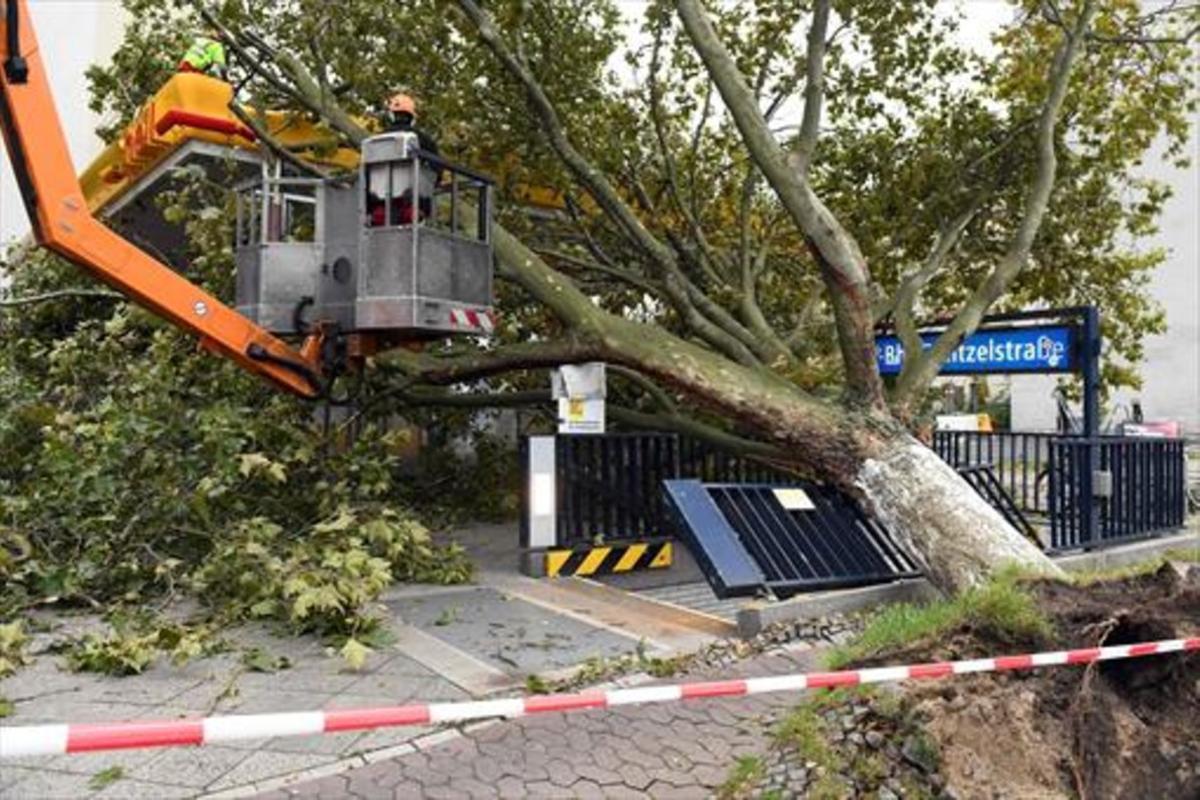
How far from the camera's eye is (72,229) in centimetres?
565

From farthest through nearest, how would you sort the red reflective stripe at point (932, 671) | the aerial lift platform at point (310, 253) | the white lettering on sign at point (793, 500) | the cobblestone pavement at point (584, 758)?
the white lettering on sign at point (793, 500)
the aerial lift platform at point (310, 253)
the red reflective stripe at point (932, 671)
the cobblestone pavement at point (584, 758)

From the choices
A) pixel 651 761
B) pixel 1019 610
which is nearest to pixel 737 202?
pixel 1019 610

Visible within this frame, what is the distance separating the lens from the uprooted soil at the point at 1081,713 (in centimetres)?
343

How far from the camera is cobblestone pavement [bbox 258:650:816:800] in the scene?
355 centimetres

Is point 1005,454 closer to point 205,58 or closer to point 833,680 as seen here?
point 833,680

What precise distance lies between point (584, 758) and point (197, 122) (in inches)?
308

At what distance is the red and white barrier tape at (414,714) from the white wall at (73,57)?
18358mm

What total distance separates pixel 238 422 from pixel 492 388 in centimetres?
397

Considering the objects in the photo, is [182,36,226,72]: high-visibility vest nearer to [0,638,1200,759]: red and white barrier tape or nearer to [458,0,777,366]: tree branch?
[458,0,777,366]: tree branch

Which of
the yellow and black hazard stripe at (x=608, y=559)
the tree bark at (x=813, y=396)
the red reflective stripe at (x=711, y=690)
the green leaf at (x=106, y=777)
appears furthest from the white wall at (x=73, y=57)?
the red reflective stripe at (x=711, y=690)

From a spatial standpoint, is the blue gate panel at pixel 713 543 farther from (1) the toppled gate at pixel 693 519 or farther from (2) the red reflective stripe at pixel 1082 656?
(2) the red reflective stripe at pixel 1082 656

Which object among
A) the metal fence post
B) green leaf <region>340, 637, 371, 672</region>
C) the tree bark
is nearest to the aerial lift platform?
the tree bark

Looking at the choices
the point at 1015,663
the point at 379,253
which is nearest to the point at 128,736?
the point at 1015,663

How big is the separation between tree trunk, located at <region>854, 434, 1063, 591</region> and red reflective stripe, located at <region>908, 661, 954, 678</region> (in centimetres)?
184
